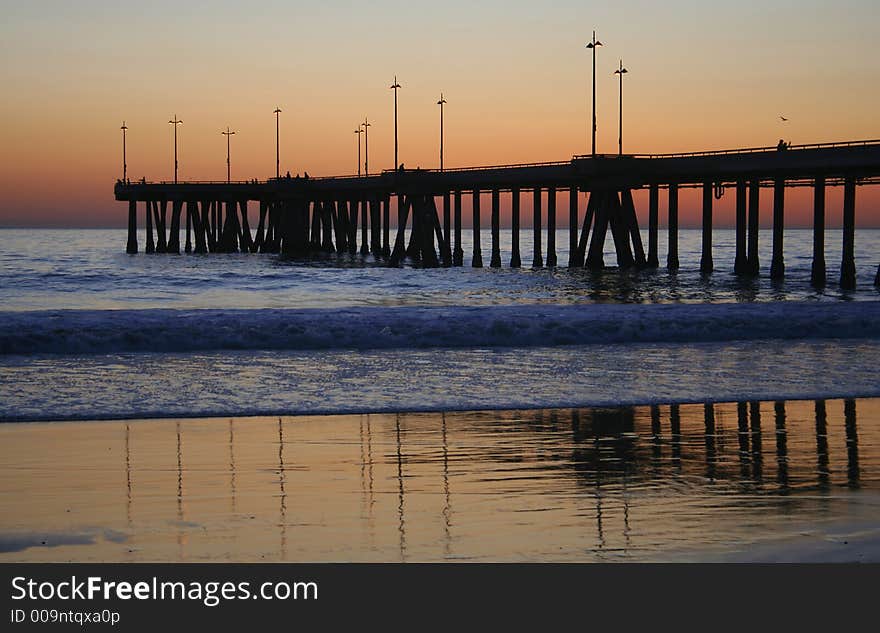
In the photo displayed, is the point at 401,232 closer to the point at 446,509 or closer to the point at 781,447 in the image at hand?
the point at 781,447

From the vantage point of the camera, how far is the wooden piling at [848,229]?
1630 inches

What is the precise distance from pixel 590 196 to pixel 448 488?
43.7 meters

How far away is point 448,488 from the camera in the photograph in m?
9.30

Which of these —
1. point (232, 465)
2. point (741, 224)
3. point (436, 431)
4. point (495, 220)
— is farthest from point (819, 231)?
point (232, 465)

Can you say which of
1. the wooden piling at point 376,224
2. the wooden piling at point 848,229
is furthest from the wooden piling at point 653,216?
the wooden piling at point 376,224

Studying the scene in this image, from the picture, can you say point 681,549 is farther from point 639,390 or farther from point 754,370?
point 754,370

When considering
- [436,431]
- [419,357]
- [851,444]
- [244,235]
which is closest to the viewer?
[851,444]

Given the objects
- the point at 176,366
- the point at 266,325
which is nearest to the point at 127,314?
the point at 266,325

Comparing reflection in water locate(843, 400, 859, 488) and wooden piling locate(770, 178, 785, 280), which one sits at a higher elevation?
wooden piling locate(770, 178, 785, 280)

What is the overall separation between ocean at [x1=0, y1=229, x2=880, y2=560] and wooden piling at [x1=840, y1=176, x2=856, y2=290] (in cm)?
1534

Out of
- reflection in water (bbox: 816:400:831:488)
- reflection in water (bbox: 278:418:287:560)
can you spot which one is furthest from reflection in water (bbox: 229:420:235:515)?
reflection in water (bbox: 816:400:831:488)

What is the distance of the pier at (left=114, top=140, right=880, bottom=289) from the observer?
1710 inches

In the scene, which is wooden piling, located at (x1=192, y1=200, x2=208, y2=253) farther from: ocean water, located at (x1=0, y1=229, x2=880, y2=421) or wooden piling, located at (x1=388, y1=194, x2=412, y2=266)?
ocean water, located at (x1=0, y1=229, x2=880, y2=421)

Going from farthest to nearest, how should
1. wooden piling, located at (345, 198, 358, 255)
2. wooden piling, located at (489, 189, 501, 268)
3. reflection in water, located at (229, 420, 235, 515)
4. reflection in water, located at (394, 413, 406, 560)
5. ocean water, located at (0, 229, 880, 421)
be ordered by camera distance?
wooden piling, located at (345, 198, 358, 255) < wooden piling, located at (489, 189, 501, 268) < ocean water, located at (0, 229, 880, 421) < reflection in water, located at (229, 420, 235, 515) < reflection in water, located at (394, 413, 406, 560)
